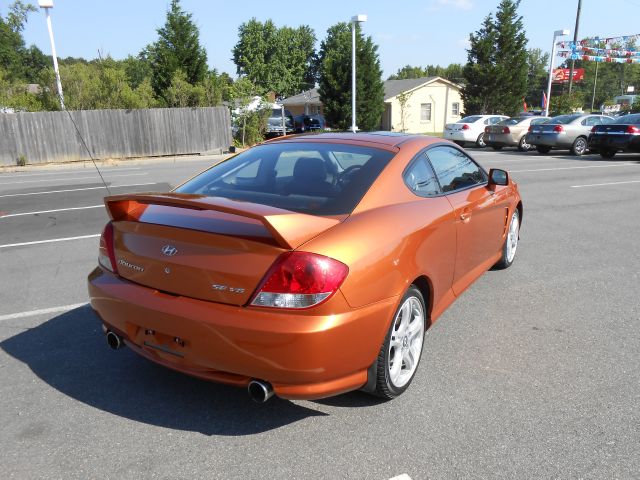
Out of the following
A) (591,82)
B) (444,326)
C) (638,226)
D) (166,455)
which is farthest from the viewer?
(591,82)

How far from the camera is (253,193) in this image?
3.26 meters

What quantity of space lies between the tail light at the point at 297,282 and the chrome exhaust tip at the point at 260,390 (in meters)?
0.39

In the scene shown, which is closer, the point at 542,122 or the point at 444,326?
the point at 444,326

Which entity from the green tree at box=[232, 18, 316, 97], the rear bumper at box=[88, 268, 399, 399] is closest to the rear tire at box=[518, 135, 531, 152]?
the rear bumper at box=[88, 268, 399, 399]

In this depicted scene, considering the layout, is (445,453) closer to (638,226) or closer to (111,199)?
(111,199)

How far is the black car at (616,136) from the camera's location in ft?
55.6

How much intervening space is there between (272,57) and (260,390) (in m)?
78.2

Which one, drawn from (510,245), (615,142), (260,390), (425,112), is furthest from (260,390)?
(425,112)

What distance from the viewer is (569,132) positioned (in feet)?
63.6

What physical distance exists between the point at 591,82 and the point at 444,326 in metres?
110

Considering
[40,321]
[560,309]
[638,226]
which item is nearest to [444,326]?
[560,309]

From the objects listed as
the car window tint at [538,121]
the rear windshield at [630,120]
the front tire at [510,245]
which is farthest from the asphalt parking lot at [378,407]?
the car window tint at [538,121]

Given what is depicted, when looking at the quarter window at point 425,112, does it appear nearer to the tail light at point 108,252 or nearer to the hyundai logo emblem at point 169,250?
the tail light at point 108,252

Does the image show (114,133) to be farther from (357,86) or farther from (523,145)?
Result: (523,145)
